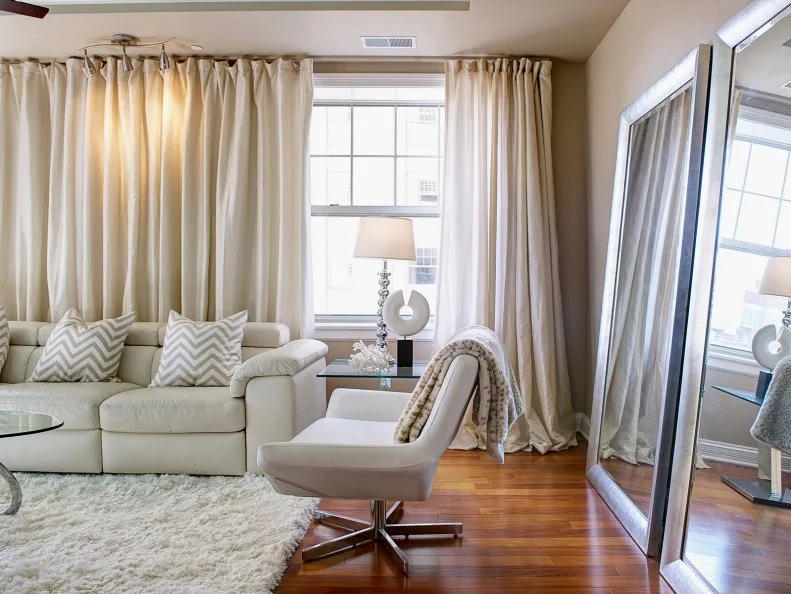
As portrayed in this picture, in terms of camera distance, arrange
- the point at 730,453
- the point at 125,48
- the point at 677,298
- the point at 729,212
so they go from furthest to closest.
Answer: the point at 125,48 → the point at 677,298 → the point at 729,212 → the point at 730,453

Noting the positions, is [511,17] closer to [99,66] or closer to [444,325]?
[444,325]

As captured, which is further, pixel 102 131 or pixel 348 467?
pixel 102 131

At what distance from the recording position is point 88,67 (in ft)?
13.8

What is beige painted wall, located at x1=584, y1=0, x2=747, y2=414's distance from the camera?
107 inches

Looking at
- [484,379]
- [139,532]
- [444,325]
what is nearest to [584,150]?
[444,325]

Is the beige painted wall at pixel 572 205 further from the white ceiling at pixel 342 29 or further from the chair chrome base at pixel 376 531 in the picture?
the chair chrome base at pixel 376 531

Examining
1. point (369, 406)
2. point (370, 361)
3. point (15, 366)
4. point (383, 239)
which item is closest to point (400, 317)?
point (370, 361)

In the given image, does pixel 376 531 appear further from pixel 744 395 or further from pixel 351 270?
pixel 351 270

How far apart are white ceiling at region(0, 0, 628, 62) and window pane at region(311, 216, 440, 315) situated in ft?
3.84

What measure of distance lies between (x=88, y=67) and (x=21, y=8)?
5.11 feet

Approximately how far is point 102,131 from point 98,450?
2.19 metres

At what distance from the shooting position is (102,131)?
447 centimetres

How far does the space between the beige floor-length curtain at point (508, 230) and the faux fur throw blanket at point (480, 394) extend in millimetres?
1807

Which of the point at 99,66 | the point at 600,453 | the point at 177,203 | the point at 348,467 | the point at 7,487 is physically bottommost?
the point at 7,487
